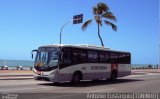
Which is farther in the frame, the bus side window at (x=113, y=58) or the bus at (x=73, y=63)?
the bus side window at (x=113, y=58)

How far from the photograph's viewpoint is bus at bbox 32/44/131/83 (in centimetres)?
2428

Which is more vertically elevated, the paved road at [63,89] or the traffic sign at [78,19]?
the traffic sign at [78,19]

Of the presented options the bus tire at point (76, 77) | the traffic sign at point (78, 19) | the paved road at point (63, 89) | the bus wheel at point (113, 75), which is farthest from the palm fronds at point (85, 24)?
the paved road at point (63, 89)

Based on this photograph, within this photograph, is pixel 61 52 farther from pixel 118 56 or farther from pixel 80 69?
pixel 118 56

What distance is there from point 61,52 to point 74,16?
17328 mm

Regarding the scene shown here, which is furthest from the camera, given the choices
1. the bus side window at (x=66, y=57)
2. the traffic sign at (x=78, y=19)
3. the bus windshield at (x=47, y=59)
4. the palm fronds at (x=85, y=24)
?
the palm fronds at (x=85, y=24)

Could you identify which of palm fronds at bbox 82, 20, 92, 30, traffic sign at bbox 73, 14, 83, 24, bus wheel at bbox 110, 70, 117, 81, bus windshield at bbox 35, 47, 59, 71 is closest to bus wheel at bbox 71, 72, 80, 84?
bus windshield at bbox 35, 47, 59, 71

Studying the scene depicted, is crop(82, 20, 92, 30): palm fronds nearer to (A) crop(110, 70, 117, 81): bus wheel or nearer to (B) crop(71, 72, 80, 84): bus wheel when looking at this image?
(A) crop(110, 70, 117, 81): bus wheel

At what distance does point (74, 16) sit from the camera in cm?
4131

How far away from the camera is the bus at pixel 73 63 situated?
79.7 feet

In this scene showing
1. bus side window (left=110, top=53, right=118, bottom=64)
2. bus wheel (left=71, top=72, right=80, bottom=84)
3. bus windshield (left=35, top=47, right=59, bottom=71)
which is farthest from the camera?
bus side window (left=110, top=53, right=118, bottom=64)

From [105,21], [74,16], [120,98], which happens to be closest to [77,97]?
[120,98]

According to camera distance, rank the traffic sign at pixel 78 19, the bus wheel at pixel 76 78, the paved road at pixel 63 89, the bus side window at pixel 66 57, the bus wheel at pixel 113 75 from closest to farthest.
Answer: the paved road at pixel 63 89 → the bus side window at pixel 66 57 → the bus wheel at pixel 76 78 → the bus wheel at pixel 113 75 → the traffic sign at pixel 78 19

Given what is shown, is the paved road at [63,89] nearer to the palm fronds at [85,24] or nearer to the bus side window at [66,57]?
the bus side window at [66,57]
